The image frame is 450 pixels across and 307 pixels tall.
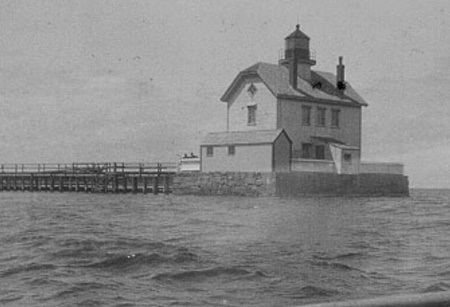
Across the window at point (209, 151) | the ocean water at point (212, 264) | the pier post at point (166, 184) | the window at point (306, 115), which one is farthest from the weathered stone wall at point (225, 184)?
the ocean water at point (212, 264)

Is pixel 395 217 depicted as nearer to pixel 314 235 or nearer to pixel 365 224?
pixel 365 224

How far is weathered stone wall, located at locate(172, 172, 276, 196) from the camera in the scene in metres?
38.9

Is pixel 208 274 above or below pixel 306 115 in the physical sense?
below

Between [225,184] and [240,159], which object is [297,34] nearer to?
[240,159]

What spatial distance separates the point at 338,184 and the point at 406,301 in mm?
38289

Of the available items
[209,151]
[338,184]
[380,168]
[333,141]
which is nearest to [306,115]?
[333,141]

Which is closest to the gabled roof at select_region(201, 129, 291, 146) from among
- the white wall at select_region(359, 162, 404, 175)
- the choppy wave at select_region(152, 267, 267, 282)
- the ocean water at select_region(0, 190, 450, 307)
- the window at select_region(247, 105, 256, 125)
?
the window at select_region(247, 105, 256, 125)

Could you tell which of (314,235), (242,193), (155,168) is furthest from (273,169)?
(314,235)

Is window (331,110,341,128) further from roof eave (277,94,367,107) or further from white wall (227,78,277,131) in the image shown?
white wall (227,78,277,131)

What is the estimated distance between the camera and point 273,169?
3912 centimetres

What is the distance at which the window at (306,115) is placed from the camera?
42344 mm

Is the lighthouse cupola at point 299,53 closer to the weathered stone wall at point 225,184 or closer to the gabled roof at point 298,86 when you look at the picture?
the gabled roof at point 298,86

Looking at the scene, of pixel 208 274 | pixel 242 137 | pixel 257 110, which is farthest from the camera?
pixel 257 110

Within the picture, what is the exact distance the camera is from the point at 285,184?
38.6m
